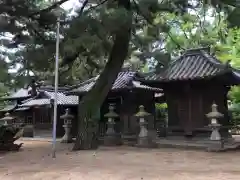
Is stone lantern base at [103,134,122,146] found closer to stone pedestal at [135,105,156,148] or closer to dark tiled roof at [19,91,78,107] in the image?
stone pedestal at [135,105,156,148]

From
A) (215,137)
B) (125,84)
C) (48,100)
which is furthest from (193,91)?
(48,100)

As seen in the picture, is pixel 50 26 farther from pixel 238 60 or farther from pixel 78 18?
pixel 238 60

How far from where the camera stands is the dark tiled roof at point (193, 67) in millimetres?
16703

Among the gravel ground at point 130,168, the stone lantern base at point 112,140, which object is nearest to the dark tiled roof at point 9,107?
the stone lantern base at point 112,140

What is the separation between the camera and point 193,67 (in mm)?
18141

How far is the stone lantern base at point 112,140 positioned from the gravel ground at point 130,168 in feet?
16.7

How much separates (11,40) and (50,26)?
6.01 feet

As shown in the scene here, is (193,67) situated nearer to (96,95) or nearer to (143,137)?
(143,137)

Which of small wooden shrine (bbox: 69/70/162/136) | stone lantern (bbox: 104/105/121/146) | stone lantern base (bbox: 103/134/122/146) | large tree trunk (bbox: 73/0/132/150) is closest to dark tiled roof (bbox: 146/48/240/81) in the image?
small wooden shrine (bbox: 69/70/162/136)

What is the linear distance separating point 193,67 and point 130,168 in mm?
9061

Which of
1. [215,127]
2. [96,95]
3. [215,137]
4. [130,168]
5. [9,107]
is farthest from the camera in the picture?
[9,107]

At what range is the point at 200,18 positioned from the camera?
20922mm

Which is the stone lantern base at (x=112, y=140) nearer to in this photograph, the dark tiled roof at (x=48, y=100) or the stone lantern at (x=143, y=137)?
the stone lantern at (x=143, y=137)

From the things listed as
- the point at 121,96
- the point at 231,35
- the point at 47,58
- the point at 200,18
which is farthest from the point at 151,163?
the point at 231,35
